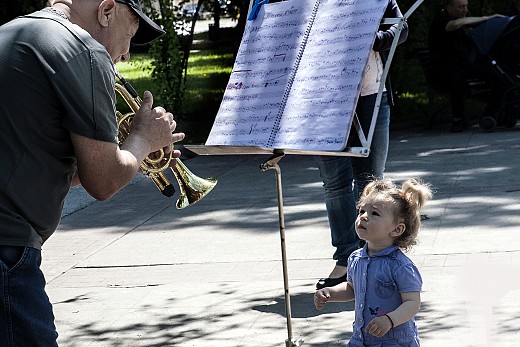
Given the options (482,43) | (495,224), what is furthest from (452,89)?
(495,224)

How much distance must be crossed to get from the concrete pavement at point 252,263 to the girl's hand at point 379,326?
4.02ft

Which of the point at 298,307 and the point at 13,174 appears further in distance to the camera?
the point at 298,307

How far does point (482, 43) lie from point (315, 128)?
750 cm

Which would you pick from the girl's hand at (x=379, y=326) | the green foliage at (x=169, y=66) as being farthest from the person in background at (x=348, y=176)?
the green foliage at (x=169, y=66)

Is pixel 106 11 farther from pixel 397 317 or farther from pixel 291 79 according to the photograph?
pixel 291 79

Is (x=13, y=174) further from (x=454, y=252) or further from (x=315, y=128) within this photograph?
(x=454, y=252)

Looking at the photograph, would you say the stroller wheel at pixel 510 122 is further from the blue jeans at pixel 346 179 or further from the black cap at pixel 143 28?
the black cap at pixel 143 28

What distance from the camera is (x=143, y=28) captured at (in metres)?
3.09

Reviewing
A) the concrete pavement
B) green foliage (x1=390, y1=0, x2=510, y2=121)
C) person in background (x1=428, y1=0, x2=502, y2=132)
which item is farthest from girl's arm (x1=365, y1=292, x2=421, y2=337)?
green foliage (x1=390, y1=0, x2=510, y2=121)

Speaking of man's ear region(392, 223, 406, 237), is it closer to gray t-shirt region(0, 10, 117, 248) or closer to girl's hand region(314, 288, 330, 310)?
girl's hand region(314, 288, 330, 310)

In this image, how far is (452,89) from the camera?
12.4 meters

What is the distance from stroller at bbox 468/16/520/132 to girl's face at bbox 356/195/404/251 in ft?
27.3

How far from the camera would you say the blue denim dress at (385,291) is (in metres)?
3.65

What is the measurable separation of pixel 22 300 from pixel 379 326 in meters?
1.36
